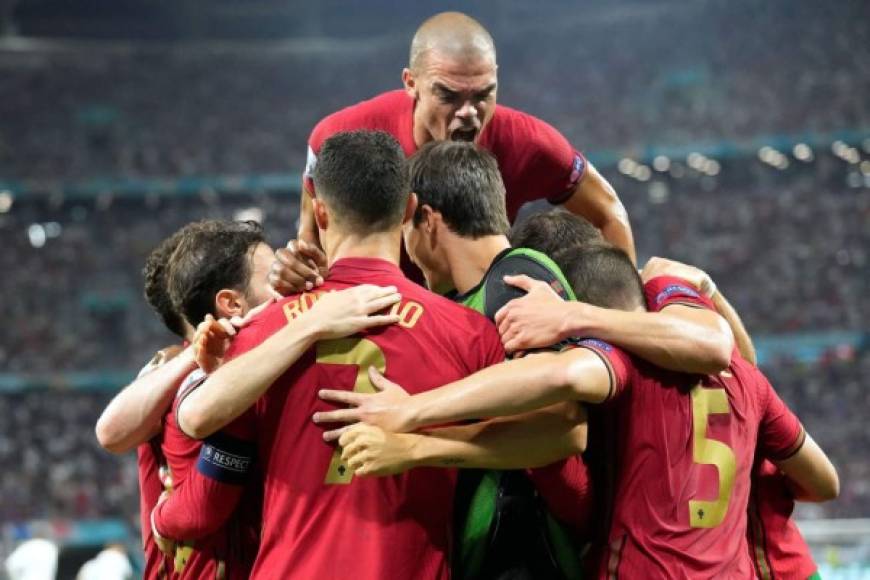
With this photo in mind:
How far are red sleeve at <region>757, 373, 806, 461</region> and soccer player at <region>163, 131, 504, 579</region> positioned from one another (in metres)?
1.07

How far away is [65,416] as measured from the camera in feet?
92.6

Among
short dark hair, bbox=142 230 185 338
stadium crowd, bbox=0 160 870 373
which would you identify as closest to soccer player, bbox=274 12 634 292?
short dark hair, bbox=142 230 185 338

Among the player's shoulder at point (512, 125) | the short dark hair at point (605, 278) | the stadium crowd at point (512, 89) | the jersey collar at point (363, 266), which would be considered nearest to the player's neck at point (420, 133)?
the player's shoulder at point (512, 125)

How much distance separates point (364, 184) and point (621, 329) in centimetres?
85

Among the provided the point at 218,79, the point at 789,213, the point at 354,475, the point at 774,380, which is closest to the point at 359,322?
the point at 354,475

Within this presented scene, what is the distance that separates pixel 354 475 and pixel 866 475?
70.1 ft

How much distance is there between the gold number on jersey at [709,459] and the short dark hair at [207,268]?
1.55m

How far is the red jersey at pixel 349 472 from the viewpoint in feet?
10.2

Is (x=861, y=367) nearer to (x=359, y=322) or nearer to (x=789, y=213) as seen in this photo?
(x=789, y=213)

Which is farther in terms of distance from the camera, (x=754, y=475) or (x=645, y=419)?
(x=754, y=475)

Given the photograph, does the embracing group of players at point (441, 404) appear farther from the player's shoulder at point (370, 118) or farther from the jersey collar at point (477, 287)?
the player's shoulder at point (370, 118)

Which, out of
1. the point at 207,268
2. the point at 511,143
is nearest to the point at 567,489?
the point at 207,268

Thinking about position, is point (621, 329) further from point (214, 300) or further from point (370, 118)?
point (370, 118)

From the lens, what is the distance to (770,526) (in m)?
4.05
